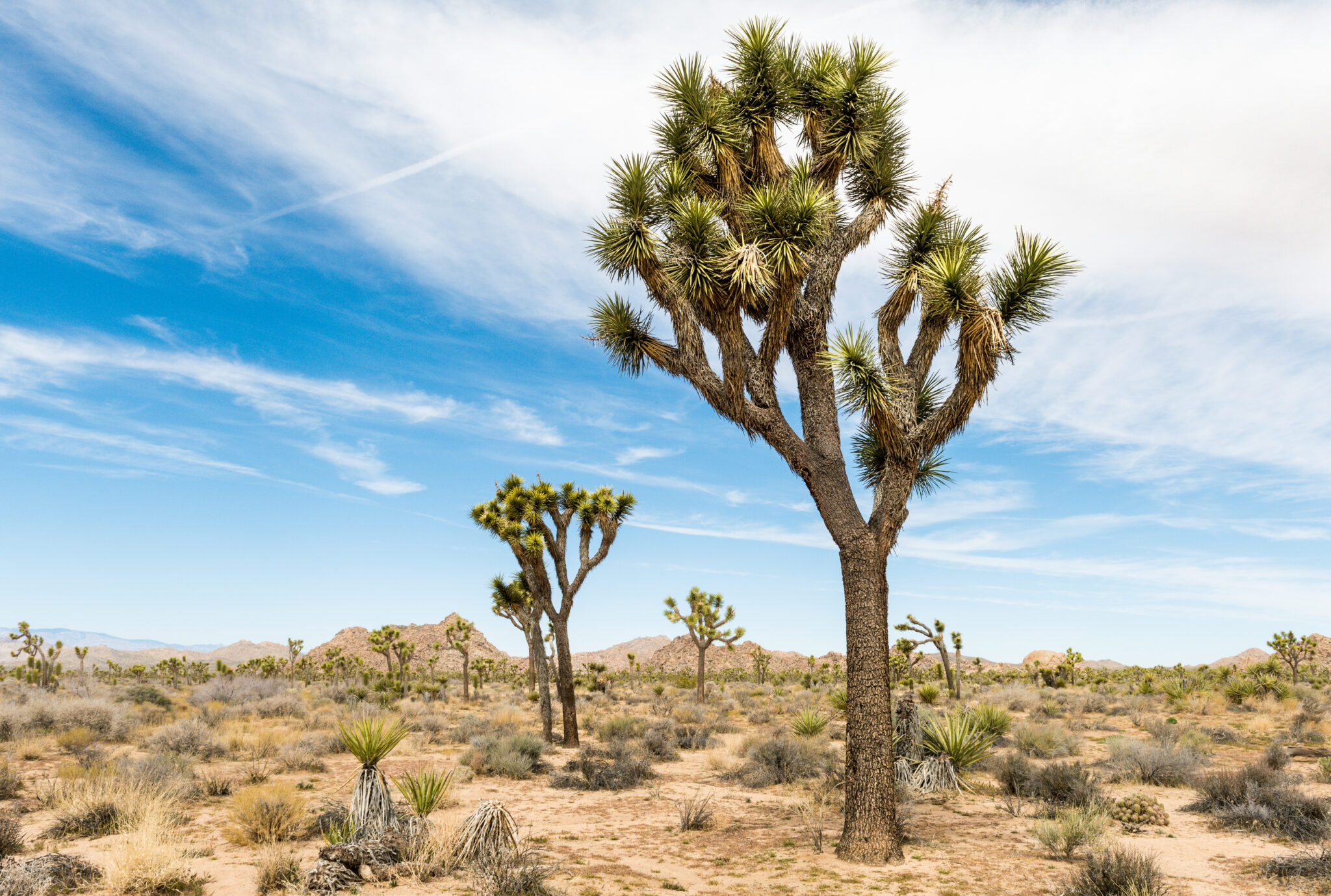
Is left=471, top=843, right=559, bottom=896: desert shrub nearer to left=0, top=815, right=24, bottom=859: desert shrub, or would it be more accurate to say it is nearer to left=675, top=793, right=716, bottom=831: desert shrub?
left=675, top=793, right=716, bottom=831: desert shrub

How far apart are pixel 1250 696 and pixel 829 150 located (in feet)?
83.6

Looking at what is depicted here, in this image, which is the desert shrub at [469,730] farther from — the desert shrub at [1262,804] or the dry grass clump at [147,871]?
the desert shrub at [1262,804]

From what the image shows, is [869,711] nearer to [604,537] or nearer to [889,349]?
[889,349]

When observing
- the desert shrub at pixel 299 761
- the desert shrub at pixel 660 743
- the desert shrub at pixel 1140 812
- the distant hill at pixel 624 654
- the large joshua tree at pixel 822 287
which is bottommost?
the distant hill at pixel 624 654

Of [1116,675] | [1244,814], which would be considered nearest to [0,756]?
[1244,814]

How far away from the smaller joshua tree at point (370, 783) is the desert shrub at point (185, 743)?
8.73m

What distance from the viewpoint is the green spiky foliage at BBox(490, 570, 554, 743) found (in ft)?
63.5

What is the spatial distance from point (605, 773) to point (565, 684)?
4.62 m

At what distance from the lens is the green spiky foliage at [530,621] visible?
19359mm

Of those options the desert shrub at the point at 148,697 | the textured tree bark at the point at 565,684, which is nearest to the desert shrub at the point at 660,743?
the textured tree bark at the point at 565,684

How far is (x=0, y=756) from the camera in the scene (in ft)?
45.4

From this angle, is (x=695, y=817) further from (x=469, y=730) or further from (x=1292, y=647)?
(x=1292, y=647)

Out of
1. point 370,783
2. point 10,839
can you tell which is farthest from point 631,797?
point 10,839

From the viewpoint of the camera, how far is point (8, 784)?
11406mm
